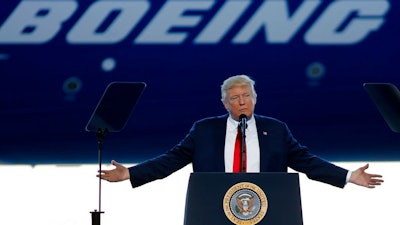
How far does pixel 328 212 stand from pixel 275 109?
2.56 ft

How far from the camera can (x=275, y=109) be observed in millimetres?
5180

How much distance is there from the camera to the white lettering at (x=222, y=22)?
17.1 ft

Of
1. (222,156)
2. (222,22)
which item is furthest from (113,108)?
(222,22)

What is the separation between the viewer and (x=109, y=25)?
523 centimetres

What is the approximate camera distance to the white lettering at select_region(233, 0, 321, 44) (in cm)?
521

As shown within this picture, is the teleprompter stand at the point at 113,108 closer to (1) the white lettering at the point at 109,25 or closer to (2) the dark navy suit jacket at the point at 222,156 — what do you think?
(2) the dark navy suit jacket at the point at 222,156

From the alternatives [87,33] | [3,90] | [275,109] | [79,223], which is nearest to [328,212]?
[275,109]

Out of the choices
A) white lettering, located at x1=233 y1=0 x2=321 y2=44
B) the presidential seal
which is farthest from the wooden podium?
white lettering, located at x1=233 y1=0 x2=321 y2=44

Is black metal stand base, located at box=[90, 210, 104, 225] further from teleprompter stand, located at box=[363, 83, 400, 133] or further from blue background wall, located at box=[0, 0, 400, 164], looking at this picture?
blue background wall, located at box=[0, 0, 400, 164]

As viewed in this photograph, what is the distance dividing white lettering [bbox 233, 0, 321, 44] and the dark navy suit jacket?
5.50ft

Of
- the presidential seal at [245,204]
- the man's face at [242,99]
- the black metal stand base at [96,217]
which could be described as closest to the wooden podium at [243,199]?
the presidential seal at [245,204]

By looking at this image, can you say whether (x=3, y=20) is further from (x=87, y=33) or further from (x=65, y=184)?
(x=65, y=184)

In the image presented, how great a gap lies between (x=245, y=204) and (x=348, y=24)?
271cm

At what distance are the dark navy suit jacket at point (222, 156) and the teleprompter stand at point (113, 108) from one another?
22 cm
